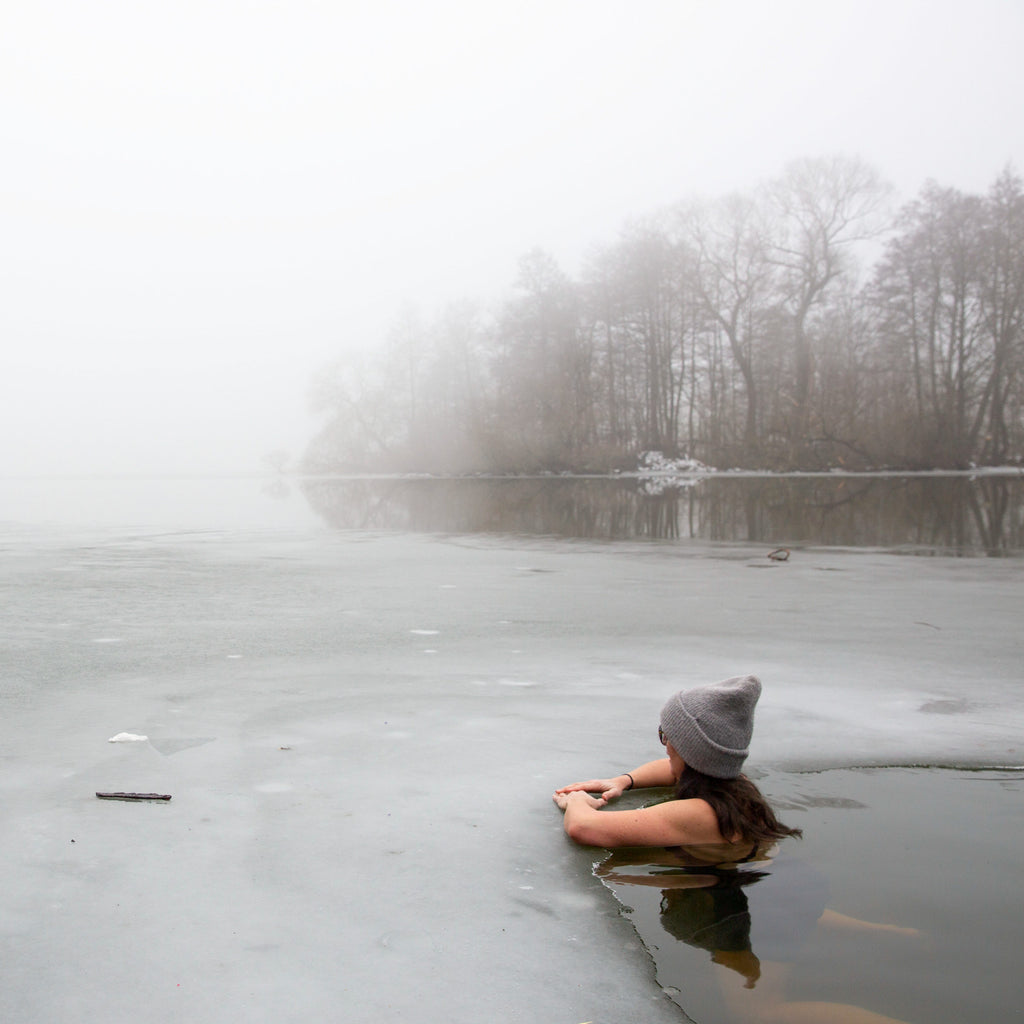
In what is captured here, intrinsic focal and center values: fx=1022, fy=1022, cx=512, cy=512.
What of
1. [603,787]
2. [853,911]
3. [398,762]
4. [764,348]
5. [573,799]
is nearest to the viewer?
[853,911]

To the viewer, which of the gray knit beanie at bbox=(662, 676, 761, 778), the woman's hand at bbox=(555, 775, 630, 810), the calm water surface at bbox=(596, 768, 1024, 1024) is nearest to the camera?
the calm water surface at bbox=(596, 768, 1024, 1024)

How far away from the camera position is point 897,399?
4516 cm

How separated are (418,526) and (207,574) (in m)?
7.97

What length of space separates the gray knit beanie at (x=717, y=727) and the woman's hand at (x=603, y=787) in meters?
0.32

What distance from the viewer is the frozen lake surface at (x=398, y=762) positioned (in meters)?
2.35

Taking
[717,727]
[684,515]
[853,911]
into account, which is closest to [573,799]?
[717,727]

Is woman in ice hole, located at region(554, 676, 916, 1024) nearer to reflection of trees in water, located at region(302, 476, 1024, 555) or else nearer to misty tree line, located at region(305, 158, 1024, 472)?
reflection of trees in water, located at region(302, 476, 1024, 555)

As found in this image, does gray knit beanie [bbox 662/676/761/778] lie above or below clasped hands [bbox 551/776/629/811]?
above

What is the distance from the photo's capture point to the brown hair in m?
3.15

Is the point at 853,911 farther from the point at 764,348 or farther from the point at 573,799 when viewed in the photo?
the point at 764,348

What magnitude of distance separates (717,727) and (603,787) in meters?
0.53

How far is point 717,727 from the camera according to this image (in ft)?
10.7

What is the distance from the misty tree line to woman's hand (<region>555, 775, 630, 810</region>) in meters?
43.4

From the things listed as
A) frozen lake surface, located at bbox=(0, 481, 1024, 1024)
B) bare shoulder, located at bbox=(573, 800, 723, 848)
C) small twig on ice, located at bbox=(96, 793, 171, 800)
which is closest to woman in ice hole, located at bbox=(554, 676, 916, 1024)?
bare shoulder, located at bbox=(573, 800, 723, 848)
